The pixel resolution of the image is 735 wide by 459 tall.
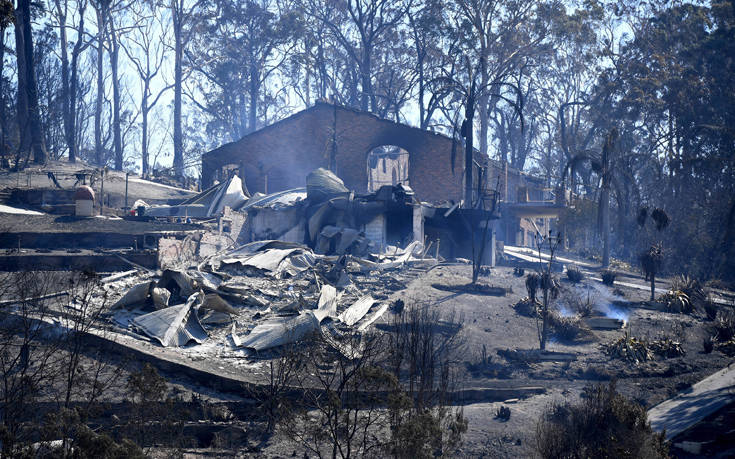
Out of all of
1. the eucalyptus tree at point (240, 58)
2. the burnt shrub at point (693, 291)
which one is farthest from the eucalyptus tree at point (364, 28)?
the burnt shrub at point (693, 291)

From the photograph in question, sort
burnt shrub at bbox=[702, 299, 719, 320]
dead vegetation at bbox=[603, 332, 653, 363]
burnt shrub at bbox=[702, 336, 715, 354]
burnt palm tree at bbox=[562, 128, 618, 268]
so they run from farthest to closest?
burnt palm tree at bbox=[562, 128, 618, 268], burnt shrub at bbox=[702, 299, 719, 320], burnt shrub at bbox=[702, 336, 715, 354], dead vegetation at bbox=[603, 332, 653, 363]

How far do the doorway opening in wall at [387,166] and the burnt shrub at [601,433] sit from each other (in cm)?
2679

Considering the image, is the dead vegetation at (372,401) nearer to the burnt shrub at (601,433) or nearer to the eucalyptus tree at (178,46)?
the burnt shrub at (601,433)

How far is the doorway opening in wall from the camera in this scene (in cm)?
3561

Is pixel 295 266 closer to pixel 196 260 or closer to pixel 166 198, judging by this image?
pixel 196 260

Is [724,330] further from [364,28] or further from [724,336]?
[364,28]

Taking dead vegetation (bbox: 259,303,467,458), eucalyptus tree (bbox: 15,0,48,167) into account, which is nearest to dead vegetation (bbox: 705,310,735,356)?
dead vegetation (bbox: 259,303,467,458)

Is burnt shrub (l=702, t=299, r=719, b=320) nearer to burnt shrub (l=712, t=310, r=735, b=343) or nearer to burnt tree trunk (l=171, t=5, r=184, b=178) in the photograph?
burnt shrub (l=712, t=310, r=735, b=343)

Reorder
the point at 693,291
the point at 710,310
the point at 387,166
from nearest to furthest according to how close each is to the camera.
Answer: the point at 710,310
the point at 693,291
the point at 387,166

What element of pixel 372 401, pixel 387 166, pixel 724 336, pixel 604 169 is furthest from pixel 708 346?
pixel 387 166

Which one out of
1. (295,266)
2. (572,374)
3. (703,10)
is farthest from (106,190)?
(703,10)

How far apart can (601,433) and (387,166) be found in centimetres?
3138

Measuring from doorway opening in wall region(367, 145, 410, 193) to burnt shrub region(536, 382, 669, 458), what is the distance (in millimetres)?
26790

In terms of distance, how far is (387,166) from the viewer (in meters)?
38.1
